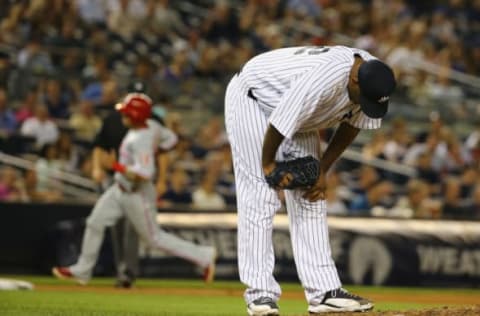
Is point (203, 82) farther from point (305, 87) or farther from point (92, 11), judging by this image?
point (305, 87)

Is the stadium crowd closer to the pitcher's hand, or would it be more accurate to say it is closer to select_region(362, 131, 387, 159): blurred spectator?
select_region(362, 131, 387, 159): blurred spectator

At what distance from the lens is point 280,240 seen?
1516cm

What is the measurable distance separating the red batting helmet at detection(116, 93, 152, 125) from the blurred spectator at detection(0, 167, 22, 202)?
12.8ft

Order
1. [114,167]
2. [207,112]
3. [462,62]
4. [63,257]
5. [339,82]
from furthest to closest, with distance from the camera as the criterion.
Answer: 1. [462,62]
2. [207,112]
3. [63,257]
4. [114,167]
5. [339,82]

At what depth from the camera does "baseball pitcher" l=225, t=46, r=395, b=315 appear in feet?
23.7

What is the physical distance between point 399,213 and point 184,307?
23.1 ft

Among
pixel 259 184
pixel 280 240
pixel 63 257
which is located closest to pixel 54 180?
pixel 63 257

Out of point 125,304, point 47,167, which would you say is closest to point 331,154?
point 125,304

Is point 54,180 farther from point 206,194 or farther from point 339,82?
point 339,82

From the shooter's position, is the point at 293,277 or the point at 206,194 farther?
the point at 206,194

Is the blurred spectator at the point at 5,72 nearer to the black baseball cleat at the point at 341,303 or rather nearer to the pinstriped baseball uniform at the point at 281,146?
the pinstriped baseball uniform at the point at 281,146

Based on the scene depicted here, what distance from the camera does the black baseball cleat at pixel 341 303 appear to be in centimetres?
756

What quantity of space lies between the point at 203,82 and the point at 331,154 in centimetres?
1201

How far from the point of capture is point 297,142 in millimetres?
7773
